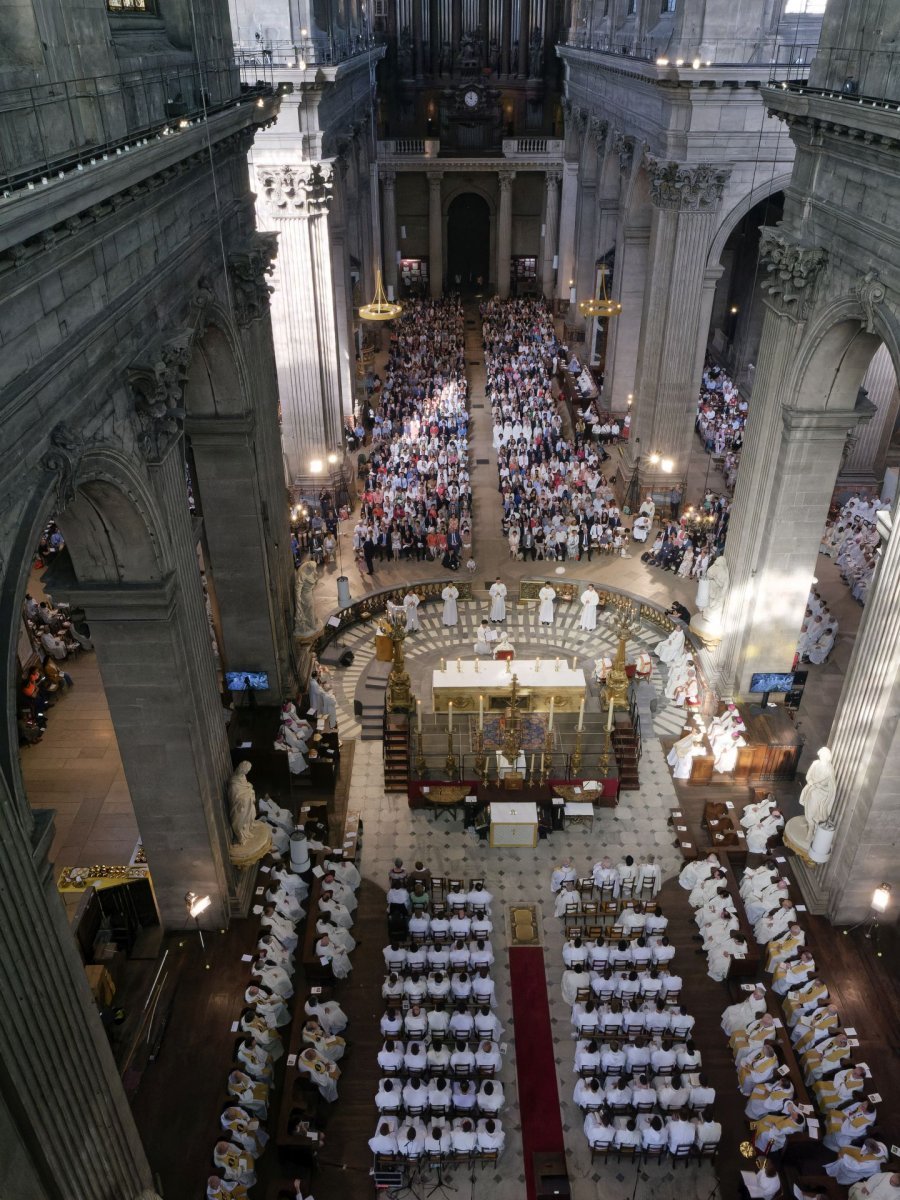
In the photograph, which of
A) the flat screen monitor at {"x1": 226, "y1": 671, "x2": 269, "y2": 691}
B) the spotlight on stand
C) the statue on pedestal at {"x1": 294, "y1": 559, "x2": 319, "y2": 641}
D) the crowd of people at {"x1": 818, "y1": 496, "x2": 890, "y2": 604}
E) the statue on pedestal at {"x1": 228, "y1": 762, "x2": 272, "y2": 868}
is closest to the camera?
the spotlight on stand

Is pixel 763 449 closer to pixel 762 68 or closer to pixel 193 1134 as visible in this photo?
pixel 762 68

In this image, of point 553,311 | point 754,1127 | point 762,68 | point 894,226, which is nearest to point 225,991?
point 754,1127

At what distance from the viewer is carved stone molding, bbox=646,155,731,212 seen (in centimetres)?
2231

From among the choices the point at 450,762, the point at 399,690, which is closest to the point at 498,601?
the point at 399,690

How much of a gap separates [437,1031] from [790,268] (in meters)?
12.2

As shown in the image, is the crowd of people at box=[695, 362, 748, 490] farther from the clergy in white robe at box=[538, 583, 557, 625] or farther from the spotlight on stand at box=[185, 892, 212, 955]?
the spotlight on stand at box=[185, 892, 212, 955]

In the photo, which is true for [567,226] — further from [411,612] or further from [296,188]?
[411,612]

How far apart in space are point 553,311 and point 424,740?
107 ft

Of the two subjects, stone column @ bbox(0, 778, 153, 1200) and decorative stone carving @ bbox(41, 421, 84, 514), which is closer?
stone column @ bbox(0, 778, 153, 1200)

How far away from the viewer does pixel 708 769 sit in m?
17.2

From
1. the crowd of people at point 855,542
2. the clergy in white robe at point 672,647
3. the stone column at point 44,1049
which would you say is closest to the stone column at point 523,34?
the crowd of people at point 855,542

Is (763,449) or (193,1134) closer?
(193,1134)

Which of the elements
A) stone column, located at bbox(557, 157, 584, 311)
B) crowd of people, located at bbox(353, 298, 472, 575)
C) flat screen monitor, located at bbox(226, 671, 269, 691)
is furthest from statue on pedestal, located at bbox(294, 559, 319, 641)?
stone column, located at bbox(557, 157, 584, 311)

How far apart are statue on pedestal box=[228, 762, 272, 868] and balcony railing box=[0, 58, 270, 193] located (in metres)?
8.27
